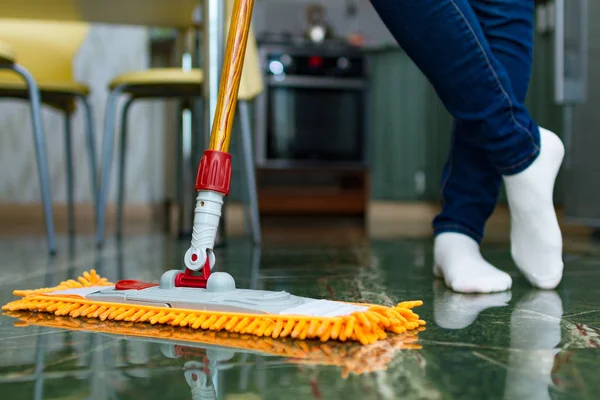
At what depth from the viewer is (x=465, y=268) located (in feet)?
3.25

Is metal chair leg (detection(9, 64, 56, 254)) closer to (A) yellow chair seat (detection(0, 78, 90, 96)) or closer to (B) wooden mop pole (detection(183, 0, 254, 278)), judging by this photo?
(A) yellow chair seat (detection(0, 78, 90, 96))

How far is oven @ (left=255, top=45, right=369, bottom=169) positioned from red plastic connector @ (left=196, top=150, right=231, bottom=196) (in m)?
2.46

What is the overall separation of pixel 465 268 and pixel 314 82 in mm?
2384

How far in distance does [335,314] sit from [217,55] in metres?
1.10

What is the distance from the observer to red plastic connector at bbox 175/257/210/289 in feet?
2.38

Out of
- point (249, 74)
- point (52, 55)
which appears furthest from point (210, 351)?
point (52, 55)

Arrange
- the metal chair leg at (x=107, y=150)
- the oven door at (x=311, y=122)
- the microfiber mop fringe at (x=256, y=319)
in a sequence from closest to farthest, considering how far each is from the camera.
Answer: the microfiber mop fringe at (x=256, y=319) → the metal chair leg at (x=107, y=150) → the oven door at (x=311, y=122)

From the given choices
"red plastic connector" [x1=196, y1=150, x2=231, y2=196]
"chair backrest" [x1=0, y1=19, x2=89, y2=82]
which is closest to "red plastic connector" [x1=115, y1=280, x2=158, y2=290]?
"red plastic connector" [x1=196, y1=150, x2=231, y2=196]

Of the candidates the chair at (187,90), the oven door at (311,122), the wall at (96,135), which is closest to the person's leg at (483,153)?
the chair at (187,90)

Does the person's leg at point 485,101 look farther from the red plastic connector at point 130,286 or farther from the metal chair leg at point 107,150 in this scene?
the metal chair leg at point 107,150

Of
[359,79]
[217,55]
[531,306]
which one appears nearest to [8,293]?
[531,306]

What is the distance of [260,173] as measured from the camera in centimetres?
324

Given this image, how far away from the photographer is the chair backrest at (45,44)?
2.30 metres

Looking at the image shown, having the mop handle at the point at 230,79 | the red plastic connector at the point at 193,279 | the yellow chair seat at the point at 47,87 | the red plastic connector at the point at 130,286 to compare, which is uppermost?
the yellow chair seat at the point at 47,87
